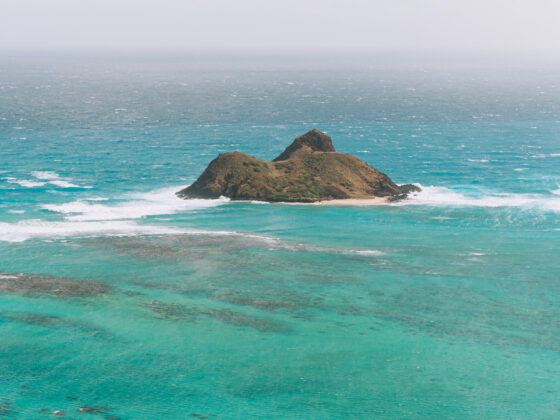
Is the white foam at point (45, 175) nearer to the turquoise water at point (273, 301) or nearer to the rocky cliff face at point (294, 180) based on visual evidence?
the turquoise water at point (273, 301)

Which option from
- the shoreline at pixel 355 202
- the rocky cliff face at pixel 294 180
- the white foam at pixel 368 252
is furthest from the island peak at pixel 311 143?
the white foam at pixel 368 252

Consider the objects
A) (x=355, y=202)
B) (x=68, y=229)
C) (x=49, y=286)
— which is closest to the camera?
(x=49, y=286)

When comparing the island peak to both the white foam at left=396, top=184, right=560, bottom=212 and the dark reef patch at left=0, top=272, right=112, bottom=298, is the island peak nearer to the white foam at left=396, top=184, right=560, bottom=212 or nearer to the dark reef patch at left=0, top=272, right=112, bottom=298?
the white foam at left=396, top=184, right=560, bottom=212

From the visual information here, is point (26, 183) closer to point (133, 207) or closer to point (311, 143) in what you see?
point (133, 207)

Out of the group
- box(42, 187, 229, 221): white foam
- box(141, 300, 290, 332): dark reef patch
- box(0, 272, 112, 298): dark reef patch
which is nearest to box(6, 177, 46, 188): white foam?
box(42, 187, 229, 221): white foam

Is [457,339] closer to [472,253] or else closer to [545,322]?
[545,322]

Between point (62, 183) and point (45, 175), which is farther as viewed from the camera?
point (45, 175)

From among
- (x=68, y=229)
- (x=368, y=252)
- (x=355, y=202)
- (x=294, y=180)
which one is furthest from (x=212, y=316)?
(x=294, y=180)
